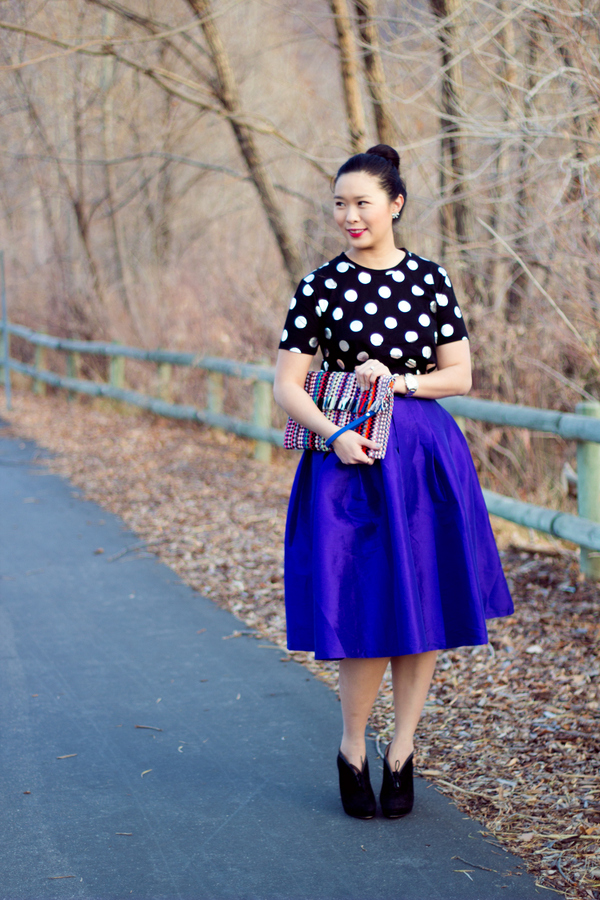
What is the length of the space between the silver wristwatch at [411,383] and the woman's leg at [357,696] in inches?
32.9

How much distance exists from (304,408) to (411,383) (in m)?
0.34

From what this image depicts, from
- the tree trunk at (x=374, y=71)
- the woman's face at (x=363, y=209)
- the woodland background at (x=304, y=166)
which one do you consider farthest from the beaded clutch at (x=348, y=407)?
the tree trunk at (x=374, y=71)

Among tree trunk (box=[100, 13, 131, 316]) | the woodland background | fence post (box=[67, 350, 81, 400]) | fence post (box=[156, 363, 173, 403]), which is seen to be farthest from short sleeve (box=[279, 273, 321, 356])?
fence post (box=[67, 350, 81, 400])

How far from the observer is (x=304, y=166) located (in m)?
15.4

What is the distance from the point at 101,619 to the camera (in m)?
5.19

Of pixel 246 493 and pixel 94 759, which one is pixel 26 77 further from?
pixel 94 759

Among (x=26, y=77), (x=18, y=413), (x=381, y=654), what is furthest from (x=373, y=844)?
(x=26, y=77)

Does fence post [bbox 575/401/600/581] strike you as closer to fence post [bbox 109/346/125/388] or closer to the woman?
the woman

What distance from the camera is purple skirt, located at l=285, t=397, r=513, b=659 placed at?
293 cm

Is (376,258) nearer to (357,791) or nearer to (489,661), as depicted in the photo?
(357,791)

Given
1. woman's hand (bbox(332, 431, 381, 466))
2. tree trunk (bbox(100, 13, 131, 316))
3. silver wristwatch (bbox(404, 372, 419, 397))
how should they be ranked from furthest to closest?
tree trunk (bbox(100, 13, 131, 316))
silver wristwatch (bbox(404, 372, 419, 397))
woman's hand (bbox(332, 431, 381, 466))

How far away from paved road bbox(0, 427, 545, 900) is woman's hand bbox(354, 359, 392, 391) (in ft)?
4.53

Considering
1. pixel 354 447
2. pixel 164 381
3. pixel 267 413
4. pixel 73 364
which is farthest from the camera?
pixel 73 364

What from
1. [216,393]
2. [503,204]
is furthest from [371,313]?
[216,393]
